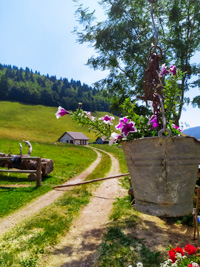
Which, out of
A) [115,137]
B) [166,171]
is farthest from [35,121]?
[166,171]

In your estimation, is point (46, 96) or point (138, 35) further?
point (46, 96)

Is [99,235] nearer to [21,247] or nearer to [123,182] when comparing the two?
[21,247]

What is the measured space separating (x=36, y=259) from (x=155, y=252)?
9.07 ft

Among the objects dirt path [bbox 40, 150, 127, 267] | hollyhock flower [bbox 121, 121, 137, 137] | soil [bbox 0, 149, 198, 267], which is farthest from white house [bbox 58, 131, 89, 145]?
hollyhock flower [bbox 121, 121, 137, 137]

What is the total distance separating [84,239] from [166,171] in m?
4.60

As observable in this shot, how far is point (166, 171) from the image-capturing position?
7.01ft

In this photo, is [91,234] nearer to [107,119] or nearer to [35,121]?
[107,119]

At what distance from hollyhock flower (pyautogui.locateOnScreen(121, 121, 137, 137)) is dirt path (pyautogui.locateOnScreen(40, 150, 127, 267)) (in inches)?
140

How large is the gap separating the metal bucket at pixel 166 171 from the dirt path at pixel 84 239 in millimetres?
3205

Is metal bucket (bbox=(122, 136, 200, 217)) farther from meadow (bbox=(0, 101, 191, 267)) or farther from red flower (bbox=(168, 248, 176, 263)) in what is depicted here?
red flower (bbox=(168, 248, 176, 263))

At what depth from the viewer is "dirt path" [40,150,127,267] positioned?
4.69 m

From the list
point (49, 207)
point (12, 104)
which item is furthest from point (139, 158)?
point (12, 104)

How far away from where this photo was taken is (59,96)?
138625mm

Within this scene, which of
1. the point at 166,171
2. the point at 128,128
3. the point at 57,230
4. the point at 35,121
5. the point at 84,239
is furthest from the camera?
the point at 35,121
